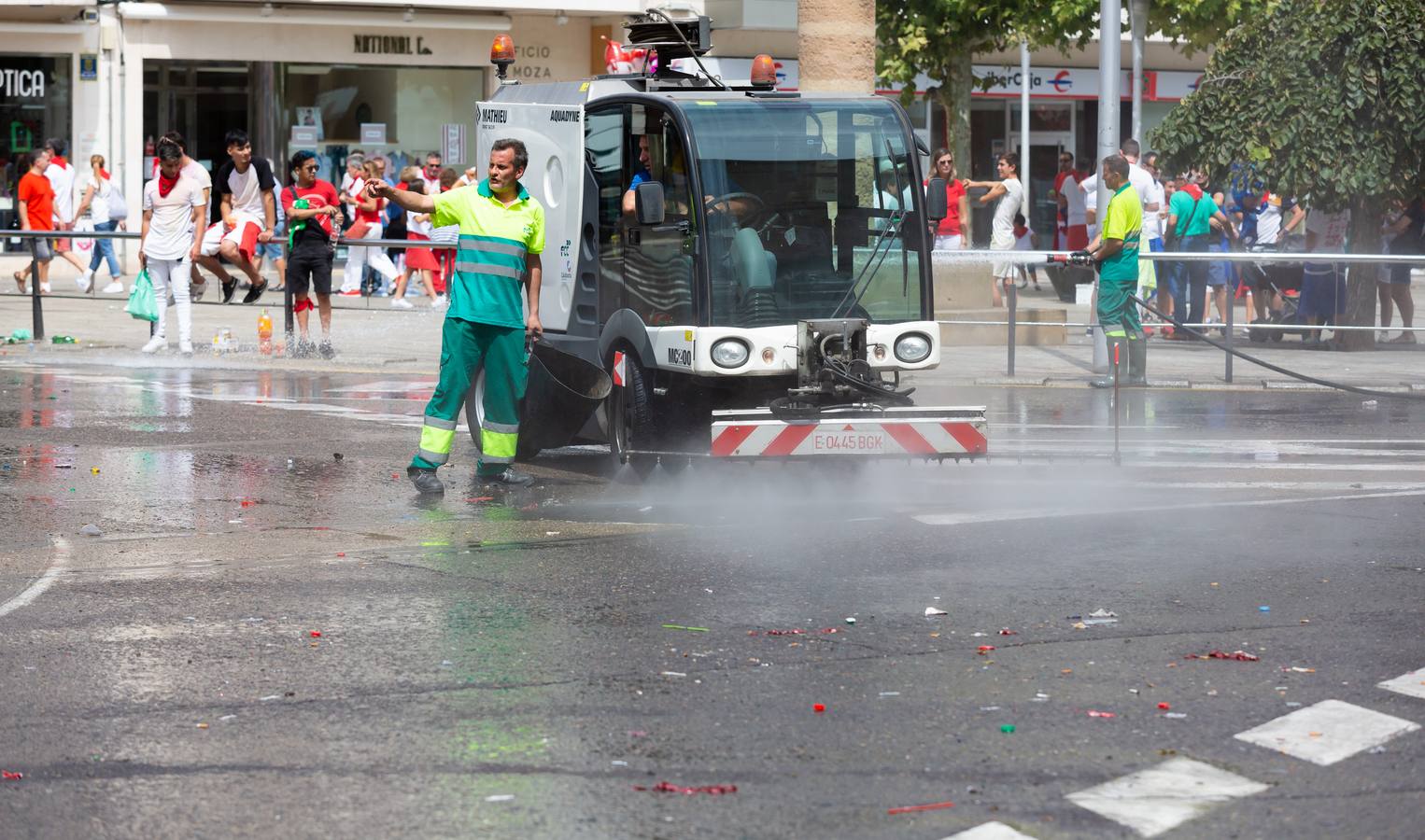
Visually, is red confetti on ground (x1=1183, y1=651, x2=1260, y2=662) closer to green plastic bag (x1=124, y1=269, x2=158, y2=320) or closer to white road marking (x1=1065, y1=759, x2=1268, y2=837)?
white road marking (x1=1065, y1=759, x2=1268, y2=837)

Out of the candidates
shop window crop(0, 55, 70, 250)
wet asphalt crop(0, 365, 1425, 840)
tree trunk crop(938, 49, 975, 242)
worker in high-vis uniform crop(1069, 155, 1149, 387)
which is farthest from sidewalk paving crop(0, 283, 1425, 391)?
shop window crop(0, 55, 70, 250)

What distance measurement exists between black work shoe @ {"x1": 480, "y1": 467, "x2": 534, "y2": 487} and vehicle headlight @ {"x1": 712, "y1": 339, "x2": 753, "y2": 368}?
134 cm

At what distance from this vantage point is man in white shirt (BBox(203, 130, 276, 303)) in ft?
59.6

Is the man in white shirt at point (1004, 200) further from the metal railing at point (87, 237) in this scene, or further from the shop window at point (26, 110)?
the shop window at point (26, 110)

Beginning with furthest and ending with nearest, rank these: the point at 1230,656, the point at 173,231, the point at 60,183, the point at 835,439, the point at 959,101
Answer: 1. the point at 959,101
2. the point at 60,183
3. the point at 173,231
4. the point at 835,439
5. the point at 1230,656

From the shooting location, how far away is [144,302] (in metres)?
17.8

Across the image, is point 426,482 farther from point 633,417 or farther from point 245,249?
point 245,249

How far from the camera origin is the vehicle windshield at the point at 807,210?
10.3 meters

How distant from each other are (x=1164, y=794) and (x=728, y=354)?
207 inches

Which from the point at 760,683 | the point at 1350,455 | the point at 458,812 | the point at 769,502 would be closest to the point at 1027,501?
the point at 769,502

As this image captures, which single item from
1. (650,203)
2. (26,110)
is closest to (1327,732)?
(650,203)

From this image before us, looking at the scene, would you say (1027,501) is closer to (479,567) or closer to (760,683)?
(479,567)

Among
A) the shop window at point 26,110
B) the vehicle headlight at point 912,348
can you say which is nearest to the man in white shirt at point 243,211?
the vehicle headlight at point 912,348

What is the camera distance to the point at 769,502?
403 inches
